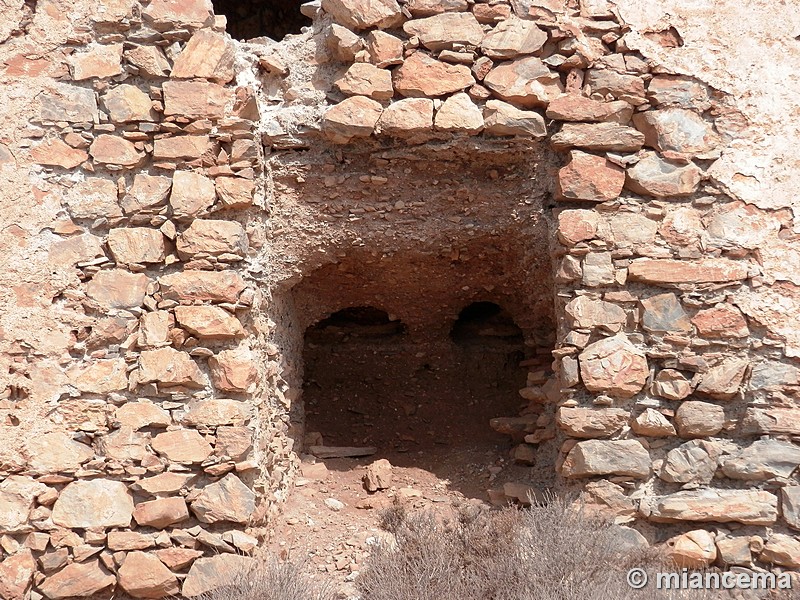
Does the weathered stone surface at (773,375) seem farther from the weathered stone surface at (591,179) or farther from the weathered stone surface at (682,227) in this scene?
the weathered stone surface at (591,179)

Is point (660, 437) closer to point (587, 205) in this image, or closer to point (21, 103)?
point (587, 205)

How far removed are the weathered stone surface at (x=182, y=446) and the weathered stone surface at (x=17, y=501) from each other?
562mm

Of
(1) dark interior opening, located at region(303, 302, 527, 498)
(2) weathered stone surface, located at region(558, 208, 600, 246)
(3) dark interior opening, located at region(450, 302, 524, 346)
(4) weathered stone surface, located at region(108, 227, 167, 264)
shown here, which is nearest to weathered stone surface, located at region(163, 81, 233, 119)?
(4) weathered stone surface, located at region(108, 227, 167, 264)

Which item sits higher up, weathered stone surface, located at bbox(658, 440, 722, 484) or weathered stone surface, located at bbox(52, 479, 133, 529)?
weathered stone surface, located at bbox(658, 440, 722, 484)

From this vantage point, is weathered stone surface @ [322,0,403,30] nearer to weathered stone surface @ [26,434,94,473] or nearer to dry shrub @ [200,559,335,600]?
weathered stone surface @ [26,434,94,473]

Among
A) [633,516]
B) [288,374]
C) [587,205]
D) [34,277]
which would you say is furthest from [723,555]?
[34,277]

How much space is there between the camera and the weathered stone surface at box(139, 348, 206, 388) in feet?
11.3

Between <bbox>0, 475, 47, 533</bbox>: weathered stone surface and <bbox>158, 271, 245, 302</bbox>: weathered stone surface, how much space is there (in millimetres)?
1074

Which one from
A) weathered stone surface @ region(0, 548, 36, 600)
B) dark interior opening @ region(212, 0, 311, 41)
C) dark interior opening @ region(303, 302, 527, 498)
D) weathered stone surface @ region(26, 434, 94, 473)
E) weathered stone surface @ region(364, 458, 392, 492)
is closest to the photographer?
weathered stone surface @ region(0, 548, 36, 600)

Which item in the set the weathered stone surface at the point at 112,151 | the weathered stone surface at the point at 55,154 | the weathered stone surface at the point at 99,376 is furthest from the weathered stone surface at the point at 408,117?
the weathered stone surface at the point at 99,376

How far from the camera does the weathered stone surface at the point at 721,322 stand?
3.56 meters

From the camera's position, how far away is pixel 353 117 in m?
3.73

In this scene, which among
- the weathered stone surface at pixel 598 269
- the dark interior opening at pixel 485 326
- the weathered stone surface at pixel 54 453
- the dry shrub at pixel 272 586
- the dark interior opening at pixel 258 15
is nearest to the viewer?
the dry shrub at pixel 272 586

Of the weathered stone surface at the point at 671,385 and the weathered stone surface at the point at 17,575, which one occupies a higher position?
the weathered stone surface at the point at 671,385
